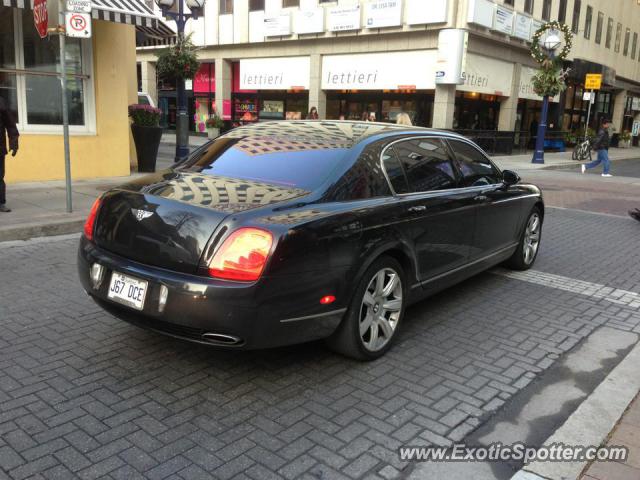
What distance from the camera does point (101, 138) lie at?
1177 centimetres

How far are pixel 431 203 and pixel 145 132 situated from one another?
386 inches

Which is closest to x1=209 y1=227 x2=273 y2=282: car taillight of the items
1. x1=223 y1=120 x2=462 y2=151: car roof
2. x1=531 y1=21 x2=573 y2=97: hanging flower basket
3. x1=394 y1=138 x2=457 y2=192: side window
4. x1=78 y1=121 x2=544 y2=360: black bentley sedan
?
x1=78 y1=121 x2=544 y2=360: black bentley sedan

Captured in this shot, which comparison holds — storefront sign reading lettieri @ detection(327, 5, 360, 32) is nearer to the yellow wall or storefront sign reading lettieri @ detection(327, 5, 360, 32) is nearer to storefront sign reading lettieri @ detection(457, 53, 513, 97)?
storefront sign reading lettieri @ detection(457, 53, 513, 97)

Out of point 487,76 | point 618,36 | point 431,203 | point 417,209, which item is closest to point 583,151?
point 487,76

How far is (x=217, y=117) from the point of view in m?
30.8

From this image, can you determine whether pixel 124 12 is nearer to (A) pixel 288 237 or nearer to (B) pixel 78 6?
(B) pixel 78 6

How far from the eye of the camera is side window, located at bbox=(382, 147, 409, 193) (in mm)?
4301

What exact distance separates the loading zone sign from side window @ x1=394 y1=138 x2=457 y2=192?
17.1 feet

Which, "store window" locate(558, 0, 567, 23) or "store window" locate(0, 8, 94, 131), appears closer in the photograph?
"store window" locate(0, 8, 94, 131)

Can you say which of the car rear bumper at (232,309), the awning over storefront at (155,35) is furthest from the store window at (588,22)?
the car rear bumper at (232,309)

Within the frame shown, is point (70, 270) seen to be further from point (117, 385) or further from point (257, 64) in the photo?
point (257, 64)

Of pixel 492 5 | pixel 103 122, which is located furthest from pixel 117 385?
→ pixel 492 5

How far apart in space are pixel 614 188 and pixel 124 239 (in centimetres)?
1599

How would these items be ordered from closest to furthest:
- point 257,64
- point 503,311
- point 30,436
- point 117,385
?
point 30,436 → point 117,385 → point 503,311 → point 257,64
